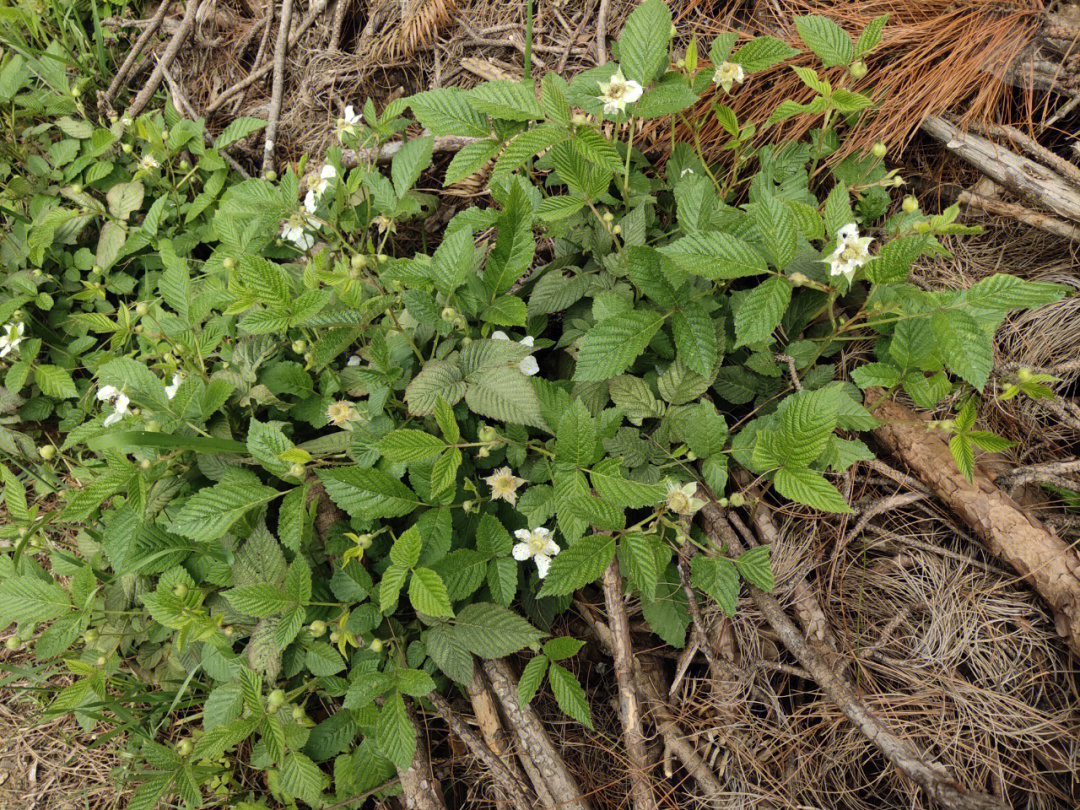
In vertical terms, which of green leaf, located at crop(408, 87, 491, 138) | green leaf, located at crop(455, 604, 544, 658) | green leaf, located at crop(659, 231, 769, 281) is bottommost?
green leaf, located at crop(455, 604, 544, 658)

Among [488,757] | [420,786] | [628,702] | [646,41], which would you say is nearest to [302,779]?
[420,786]

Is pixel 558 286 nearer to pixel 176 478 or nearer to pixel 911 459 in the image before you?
pixel 911 459

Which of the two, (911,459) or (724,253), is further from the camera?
(911,459)

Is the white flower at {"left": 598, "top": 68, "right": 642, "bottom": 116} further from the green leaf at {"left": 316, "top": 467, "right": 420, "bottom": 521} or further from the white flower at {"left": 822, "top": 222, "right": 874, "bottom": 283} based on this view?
the green leaf at {"left": 316, "top": 467, "right": 420, "bottom": 521}

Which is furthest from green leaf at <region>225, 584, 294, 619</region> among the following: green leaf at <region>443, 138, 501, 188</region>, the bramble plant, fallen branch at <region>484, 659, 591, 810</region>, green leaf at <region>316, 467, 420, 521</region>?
green leaf at <region>443, 138, 501, 188</region>

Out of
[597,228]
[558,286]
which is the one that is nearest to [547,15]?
[597,228]

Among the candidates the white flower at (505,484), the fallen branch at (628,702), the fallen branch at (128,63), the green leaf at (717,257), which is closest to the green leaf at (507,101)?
the green leaf at (717,257)
